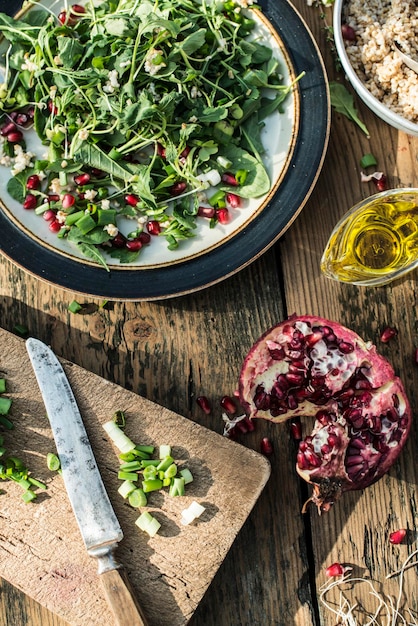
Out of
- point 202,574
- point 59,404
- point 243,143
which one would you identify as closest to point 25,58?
point 243,143

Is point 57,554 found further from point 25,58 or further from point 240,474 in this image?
point 25,58

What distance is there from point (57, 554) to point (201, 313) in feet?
2.87

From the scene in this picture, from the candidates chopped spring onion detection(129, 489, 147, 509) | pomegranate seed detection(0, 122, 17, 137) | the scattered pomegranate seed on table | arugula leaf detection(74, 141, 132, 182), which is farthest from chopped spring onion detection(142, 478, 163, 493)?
pomegranate seed detection(0, 122, 17, 137)

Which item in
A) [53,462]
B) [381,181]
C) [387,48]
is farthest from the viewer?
[381,181]

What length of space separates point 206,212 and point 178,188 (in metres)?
0.12

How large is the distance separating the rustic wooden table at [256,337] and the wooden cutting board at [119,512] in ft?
0.43

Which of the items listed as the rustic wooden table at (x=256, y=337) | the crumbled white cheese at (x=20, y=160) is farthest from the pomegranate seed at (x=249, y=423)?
the crumbled white cheese at (x=20, y=160)

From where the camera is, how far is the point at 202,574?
7.47 feet

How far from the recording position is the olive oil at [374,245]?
2.40m

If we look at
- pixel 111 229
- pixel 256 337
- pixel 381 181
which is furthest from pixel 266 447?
pixel 381 181

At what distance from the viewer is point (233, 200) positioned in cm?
238

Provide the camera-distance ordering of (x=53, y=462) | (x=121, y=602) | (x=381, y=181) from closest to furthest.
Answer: (x=121, y=602) < (x=53, y=462) < (x=381, y=181)

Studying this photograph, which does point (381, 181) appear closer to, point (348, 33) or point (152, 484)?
point (348, 33)

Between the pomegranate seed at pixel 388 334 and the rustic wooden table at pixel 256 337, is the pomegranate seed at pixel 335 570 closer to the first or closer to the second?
the rustic wooden table at pixel 256 337
